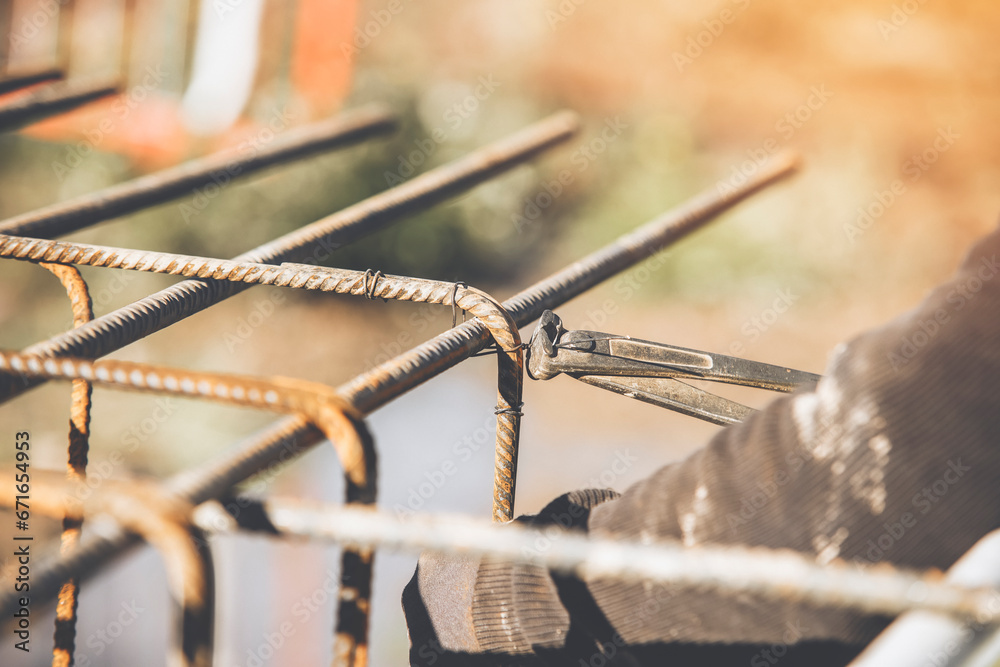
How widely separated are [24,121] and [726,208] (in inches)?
75.1

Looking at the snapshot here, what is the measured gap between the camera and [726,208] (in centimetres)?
208

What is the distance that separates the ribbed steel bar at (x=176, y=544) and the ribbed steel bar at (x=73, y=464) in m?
0.73

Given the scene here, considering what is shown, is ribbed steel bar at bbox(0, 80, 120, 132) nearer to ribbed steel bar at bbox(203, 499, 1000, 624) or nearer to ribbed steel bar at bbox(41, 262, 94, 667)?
ribbed steel bar at bbox(41, 262, 94, 667)

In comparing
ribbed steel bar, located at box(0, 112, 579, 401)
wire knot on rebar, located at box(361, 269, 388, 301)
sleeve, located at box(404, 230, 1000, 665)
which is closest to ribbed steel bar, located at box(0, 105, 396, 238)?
ribbed steel bar, located at box(0, 112, 579, 401)

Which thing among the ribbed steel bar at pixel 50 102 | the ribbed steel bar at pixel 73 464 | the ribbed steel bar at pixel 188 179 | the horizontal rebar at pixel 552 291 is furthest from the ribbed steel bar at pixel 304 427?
the ribbed steel bar at pixel 50 102

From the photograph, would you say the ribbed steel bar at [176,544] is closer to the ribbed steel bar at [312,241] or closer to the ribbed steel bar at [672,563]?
the ribbed steel bar at [672,563]

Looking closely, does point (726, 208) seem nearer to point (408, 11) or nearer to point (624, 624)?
point (624, 624)

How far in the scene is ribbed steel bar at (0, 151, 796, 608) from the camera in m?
0.68

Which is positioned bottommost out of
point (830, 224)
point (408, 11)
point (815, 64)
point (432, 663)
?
point (432, 663)

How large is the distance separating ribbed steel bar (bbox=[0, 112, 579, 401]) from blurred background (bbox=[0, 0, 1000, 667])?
9.33ft

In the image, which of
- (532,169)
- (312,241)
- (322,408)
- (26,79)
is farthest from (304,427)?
(532,169)

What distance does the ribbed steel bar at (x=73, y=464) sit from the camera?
1379mm

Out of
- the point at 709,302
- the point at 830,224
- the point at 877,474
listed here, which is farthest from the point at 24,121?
the point at 830,224

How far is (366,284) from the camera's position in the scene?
4.25 ft
